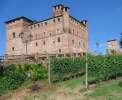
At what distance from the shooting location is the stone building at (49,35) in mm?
75625

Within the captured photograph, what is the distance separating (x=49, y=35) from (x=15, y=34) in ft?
34.9

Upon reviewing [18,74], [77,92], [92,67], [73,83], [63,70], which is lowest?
[77,92]

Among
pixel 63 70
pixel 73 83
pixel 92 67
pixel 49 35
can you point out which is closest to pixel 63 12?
pixel 49 35

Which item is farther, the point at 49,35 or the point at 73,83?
the point at 49,35

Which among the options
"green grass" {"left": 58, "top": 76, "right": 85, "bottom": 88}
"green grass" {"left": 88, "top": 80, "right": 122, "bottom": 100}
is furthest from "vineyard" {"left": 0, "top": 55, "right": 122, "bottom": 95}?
"green grass" {"left": 88, "top": 80, "right": 122, "bottom": 100}

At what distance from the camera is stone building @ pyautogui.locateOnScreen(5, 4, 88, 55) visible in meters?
75.6

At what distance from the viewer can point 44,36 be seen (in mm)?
79812

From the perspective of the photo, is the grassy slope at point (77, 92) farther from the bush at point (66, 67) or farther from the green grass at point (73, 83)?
the bush at point (66, 67)

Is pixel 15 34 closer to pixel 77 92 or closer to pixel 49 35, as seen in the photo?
pixel 49 35

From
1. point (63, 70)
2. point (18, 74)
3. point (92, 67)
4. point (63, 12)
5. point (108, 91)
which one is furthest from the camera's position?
point (63, 12)

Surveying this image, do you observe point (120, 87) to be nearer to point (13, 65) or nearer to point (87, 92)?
point (87, 92)

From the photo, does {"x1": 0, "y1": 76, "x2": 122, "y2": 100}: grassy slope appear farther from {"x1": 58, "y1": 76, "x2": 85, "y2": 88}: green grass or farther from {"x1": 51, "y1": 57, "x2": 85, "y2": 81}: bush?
{"x1": 51, "y1": 57, "x2": 85, "y2": 81}: bush

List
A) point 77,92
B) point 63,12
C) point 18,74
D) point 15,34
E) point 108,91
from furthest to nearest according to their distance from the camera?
point 15,34 < point 63,12 < point 18,74 < point 77,92 < point 108,91

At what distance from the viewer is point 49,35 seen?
7894cm
